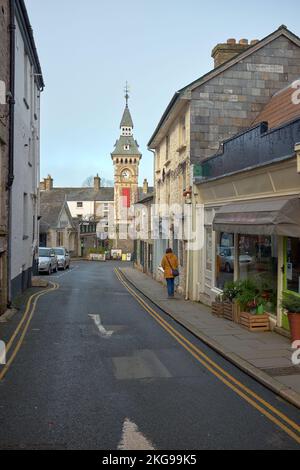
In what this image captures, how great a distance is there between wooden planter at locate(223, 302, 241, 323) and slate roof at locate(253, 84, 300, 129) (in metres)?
5.09

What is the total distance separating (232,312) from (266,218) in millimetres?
3649

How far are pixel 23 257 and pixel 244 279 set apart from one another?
9780 millimetres

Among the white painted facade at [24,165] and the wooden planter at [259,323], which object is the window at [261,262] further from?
the white painted facade at [24,165]

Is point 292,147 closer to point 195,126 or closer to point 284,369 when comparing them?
point 284,369

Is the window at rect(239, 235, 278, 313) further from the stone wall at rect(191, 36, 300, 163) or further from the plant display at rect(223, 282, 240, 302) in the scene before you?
the stone wall at rect(191, 36, 300, 163)

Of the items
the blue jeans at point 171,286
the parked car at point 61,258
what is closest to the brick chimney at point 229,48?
the blue jeans at point 171,286

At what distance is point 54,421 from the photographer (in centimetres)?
610

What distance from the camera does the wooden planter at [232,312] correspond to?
1296 centimetres

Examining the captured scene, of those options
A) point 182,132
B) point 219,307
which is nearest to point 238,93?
point 182,132

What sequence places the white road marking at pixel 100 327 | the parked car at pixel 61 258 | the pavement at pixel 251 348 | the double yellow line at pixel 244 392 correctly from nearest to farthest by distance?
the double yellow line at pixel 244 392, the pavement at pixel 251 348, the white road marking at pixel 100 327, the parked car at pixel 61 258

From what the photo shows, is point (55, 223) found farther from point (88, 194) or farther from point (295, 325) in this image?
point (295, 325)

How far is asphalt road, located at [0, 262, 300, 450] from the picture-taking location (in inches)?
220

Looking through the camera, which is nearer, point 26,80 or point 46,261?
point 26,80

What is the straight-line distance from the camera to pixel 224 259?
621 inches
